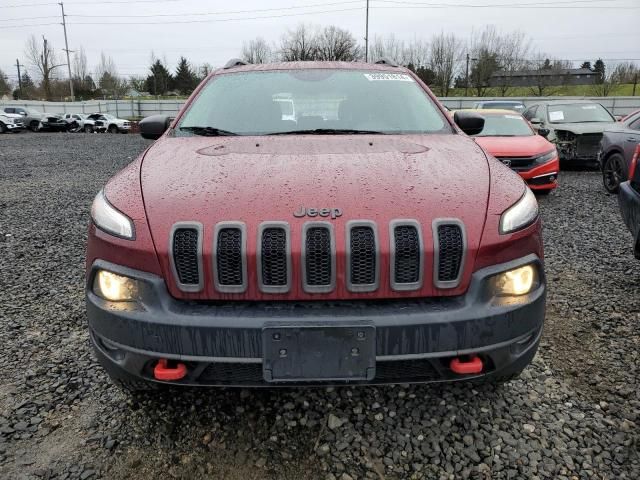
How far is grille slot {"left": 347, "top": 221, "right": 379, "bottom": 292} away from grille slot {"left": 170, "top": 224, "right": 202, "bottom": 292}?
0.54m

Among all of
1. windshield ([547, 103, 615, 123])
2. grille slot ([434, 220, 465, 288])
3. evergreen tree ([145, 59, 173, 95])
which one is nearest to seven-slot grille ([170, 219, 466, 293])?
grille slot ([434, 220, 465, 288])

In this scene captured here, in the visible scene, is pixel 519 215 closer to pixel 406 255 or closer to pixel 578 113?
pixel 406 255

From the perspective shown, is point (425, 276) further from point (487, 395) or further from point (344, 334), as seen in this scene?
point (487, 395)

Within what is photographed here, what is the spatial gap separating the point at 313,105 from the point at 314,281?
1654 mm

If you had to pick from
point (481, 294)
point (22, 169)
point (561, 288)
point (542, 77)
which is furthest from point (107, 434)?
point (542, 77)

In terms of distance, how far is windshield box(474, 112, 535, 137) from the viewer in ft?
27.1

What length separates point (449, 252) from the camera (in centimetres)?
179

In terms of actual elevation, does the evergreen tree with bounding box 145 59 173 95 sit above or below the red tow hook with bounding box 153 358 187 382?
above

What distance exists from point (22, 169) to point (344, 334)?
1278cm

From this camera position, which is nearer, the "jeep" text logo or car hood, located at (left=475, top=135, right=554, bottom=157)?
the "jeep" text logo

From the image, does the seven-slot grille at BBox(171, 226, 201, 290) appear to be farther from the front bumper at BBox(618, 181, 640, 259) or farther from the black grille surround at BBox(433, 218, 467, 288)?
the front bumper at BBox(618, 181, 640, 259)

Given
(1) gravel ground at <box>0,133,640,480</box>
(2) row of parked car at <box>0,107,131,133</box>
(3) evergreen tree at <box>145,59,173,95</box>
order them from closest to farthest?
(1) gravel ground at <box>0,133,640,480</box> → (2) row of parked car at <box>0,107,131,133</box> → (3) evergreen tree at <box>145,59,173,95</box>

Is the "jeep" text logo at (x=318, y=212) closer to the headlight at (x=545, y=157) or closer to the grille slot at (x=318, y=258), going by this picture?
the grille slot at (x=318, y=258)

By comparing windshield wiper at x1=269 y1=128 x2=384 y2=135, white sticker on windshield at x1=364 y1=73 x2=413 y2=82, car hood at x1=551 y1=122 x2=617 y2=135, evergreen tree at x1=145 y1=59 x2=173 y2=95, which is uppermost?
evergreen tree at x1=145 y1=59 x2=173 y2=95
